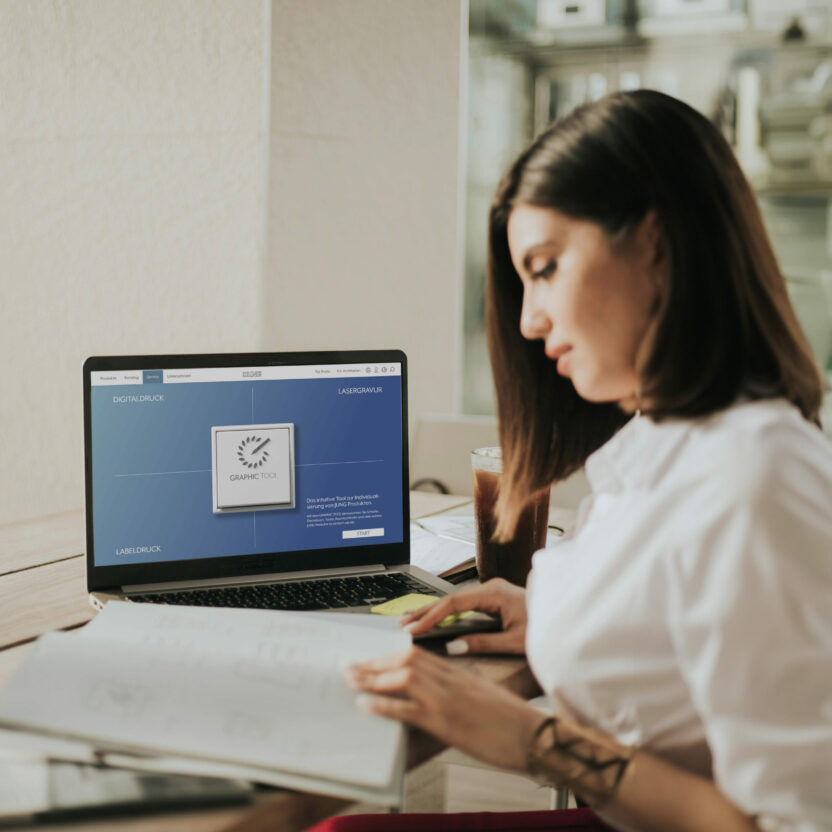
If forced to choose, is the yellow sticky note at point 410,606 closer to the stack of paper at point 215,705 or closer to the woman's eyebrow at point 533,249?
the stack of paper at point 215,705

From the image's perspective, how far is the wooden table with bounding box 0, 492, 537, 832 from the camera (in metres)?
0.56

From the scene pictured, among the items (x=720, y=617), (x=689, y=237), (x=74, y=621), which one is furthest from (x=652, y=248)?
(x=74, y=621)

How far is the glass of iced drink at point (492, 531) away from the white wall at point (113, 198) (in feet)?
4.92

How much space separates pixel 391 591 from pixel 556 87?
2.18 m

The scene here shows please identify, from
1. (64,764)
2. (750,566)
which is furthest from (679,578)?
(64,764)

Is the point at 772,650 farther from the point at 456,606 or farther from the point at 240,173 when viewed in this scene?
the point at 240,173

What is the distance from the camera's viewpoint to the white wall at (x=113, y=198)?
2475mm

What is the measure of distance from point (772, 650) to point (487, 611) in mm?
364

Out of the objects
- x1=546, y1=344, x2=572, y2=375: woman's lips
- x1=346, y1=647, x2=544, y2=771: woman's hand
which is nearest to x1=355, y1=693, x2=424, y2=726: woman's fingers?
x1=346, y1=647, x2=544, y2=771: woman's hand

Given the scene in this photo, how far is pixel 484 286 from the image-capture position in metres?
1.00

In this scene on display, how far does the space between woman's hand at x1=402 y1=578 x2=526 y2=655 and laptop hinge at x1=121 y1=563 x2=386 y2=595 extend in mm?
219

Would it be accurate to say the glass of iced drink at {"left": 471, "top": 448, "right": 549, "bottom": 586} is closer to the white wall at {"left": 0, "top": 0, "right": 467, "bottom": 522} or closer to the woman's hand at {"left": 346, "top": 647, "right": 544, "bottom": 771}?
the woman's hand at {"left": 346, "top": 647, "right": 544, "bottom": 771}

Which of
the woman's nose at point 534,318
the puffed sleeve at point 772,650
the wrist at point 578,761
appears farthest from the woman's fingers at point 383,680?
the woman's nose at point 534,318

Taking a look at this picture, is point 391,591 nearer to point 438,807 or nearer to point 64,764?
point 64,764
